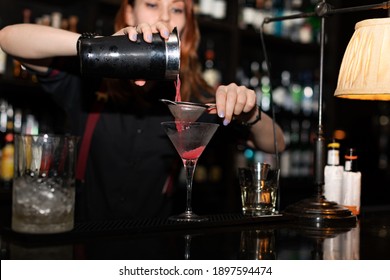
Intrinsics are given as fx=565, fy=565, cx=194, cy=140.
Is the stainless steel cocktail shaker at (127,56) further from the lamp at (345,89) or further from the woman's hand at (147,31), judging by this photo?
the lamp at (345,89)

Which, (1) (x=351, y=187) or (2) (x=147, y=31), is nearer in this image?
(2) (x=147, y=31)

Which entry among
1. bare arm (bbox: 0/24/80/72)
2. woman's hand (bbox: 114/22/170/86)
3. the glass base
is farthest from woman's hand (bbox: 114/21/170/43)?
the glass base

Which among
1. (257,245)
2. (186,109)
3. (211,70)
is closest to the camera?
(257,245)

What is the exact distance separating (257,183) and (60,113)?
1937 millimetres

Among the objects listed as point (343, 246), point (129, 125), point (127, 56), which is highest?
point (127, 56)

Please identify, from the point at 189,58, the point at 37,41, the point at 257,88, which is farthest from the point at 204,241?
the point at 257,88

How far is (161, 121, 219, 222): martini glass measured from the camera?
131 cm

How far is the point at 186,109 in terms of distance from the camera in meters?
1.38

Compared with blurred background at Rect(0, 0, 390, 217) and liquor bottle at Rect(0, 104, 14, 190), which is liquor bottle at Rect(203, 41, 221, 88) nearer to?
blurred background at Rect(0, 0, 390, 217)

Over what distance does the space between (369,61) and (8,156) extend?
2122 mm

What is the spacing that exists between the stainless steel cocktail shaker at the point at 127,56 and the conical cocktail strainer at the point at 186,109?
10 centimetres

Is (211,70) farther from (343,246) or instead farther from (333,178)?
(343,246)

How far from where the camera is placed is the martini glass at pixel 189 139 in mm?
1314

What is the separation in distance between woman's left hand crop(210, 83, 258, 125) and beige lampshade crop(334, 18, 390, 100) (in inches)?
9.6
